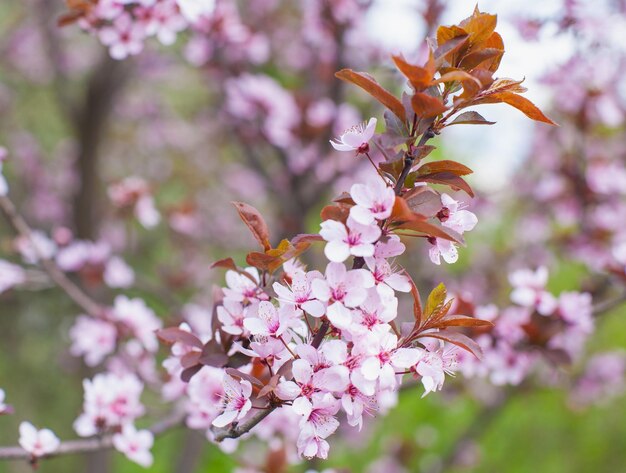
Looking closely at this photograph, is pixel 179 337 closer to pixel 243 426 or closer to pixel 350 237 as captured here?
pixel 243 426

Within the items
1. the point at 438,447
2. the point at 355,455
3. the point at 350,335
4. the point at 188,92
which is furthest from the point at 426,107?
the point at 188,92

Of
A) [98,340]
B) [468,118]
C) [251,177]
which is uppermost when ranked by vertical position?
[468,118]

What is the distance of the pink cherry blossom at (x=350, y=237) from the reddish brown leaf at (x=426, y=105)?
183 mm

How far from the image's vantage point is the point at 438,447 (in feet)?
16.1

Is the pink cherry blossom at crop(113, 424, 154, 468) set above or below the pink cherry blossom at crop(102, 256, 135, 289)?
above

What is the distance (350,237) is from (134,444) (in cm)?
79

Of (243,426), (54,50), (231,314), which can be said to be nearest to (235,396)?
(243,426)

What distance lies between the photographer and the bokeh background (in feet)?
9.99

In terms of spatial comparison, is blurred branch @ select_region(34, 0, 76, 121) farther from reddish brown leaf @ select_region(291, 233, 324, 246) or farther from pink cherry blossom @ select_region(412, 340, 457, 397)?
pink cherry blossom @ select_region(412, 340, 457, 397)

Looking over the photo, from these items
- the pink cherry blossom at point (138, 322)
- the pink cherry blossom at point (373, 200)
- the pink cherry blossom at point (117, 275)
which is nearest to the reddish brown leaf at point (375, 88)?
the pink cherry blossom at point (373, 200)

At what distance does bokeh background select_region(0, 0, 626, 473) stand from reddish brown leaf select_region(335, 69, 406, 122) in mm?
886

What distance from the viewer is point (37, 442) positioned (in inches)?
51.7

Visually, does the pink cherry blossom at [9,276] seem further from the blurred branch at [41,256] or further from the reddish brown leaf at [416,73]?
the reddish brown leaf at [416,73]

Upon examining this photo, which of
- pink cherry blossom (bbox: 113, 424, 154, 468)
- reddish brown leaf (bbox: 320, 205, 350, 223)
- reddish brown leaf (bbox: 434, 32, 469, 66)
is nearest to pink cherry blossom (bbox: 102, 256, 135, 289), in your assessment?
pink cherry blossom (bbox: 113, 424, 154, 468)
